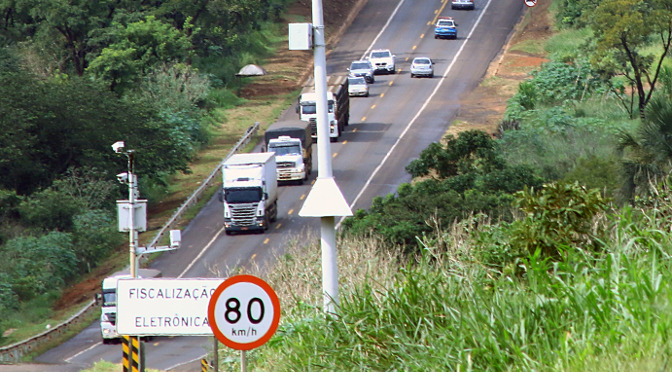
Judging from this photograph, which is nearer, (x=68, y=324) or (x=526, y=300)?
(x=526, y=300)

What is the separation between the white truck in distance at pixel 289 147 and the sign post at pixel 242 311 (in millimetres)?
43241

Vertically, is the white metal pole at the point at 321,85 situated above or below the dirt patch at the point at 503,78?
below

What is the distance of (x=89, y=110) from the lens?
57.2m

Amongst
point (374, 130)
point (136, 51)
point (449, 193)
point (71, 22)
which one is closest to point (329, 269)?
point (449, 193)

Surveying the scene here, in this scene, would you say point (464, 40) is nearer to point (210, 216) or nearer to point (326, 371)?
point (210, 216)

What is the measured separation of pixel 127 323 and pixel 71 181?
4262 centimetres

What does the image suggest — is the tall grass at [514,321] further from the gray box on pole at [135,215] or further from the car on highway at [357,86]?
the car on highway at [357,86]

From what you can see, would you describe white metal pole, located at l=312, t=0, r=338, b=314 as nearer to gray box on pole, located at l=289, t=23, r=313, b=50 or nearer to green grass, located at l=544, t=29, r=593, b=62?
gray box on pole, located at l=289, t=23, r=313, b=50

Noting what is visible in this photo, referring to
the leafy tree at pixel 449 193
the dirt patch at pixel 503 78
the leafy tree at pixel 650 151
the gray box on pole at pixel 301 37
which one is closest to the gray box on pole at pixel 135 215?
the leafy tree at pixel 449 193

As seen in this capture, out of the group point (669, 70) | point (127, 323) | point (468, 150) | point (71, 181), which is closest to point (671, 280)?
point (127, 323)

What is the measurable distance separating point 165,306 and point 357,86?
59.4 metres

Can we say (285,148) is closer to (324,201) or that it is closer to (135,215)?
(135,215)

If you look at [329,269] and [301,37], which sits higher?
[301,37]

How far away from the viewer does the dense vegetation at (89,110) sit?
161 ft
